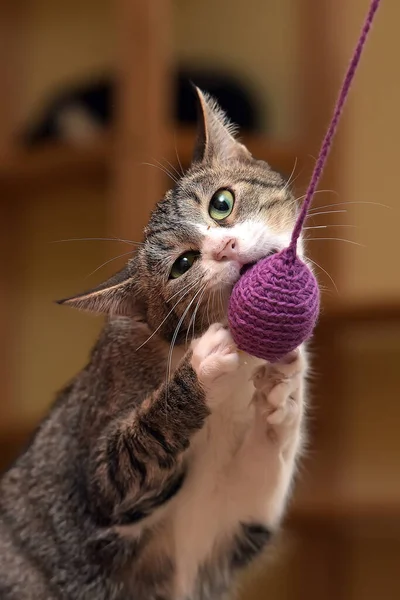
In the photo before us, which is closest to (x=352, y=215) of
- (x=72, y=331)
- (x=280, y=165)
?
(x=280, y=165)

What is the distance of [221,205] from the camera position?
957 mm

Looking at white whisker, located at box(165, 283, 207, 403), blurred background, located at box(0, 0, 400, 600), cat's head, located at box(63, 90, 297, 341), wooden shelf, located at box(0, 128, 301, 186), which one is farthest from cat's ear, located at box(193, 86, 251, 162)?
wooden shelf, located at box(0, 128, 301, 186)

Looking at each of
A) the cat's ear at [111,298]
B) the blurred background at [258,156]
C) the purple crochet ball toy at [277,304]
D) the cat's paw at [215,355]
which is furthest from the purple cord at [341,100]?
the blurred background at [258,156]

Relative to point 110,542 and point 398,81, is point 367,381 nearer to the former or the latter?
point 398,81

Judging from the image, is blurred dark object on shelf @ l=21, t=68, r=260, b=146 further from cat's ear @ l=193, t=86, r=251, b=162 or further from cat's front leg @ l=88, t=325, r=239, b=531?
cat's front leg @ l=88, t=325, r=239, b=531

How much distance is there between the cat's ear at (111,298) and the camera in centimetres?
97

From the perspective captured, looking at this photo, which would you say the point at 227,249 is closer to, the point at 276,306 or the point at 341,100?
the point at 276,306

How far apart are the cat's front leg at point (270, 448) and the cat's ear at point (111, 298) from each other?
8.1 inches

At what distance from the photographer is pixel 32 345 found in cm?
254

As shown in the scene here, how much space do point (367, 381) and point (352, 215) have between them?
1.60 feet

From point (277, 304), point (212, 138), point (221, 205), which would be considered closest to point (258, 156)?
point (212, 138)

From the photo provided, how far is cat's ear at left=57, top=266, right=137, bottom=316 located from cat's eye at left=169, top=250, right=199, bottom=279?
8 centimetres

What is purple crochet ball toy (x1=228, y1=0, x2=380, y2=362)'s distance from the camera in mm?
759

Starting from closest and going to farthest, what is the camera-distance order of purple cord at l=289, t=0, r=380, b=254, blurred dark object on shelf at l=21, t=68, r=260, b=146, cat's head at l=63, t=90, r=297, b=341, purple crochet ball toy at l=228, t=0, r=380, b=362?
purple cord at l=289, t=0, r=380, b=254
purple crochet ball toy at l=228, t=0, r=380, b=362
cat's head at l=63, t=90, r=297, b=341
blurred dark object on shelf at l=21, t=68, r=260, b=146
